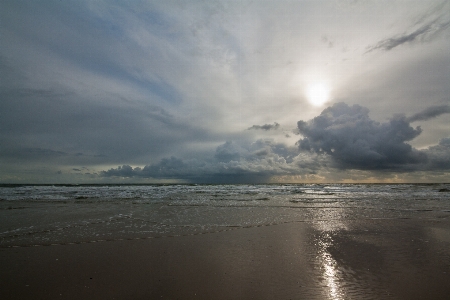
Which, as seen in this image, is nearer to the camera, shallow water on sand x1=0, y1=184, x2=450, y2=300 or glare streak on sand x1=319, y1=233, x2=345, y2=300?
glare streak on sand x1=319, y1=233, x2=345, y2=300

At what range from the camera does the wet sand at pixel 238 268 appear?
5.15 meters

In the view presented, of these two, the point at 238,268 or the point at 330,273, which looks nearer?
the point at 330,273

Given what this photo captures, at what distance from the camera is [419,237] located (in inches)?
377

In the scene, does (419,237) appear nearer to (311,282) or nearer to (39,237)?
(311,282)

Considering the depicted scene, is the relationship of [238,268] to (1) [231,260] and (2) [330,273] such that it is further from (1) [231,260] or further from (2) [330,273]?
(2) [330,273]

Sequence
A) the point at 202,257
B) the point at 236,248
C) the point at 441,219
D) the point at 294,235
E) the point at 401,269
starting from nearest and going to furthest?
1. the point at 401,269
2. the point at 202,257
3. the point at 236,248
4. the point at 294,235
5. the point at 441,219

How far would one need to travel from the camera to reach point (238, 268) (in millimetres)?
6391

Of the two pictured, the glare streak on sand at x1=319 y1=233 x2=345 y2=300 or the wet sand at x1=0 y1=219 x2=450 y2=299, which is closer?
the glare streak on sand at x1=319 y1=233 x2=345 y2=300

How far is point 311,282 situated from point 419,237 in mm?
6990

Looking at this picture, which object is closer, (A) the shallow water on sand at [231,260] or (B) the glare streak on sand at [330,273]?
(B) the glare streak on sand at [330,273]

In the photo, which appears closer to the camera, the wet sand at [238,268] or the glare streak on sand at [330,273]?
the glare streak on sand at [330,273]

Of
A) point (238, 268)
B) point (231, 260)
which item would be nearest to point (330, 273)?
point (238, 268)

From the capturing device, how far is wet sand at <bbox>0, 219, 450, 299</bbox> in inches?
203

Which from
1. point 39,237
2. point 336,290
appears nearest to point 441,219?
point 336,290
